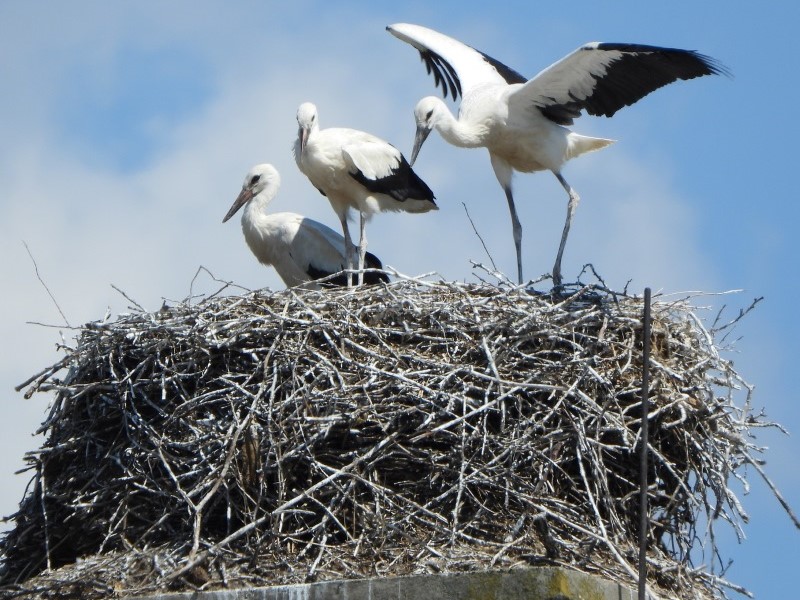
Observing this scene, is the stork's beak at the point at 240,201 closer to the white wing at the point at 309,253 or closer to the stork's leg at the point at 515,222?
the white wing at the point at 309,253

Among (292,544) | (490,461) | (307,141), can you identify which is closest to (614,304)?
(490,461)

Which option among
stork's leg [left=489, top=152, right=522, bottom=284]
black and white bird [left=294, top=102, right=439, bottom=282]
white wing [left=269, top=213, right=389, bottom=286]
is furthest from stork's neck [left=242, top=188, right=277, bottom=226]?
stork's leg [left=489, top=152, right=522, bottom=284]

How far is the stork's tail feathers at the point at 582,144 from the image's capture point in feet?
28.4

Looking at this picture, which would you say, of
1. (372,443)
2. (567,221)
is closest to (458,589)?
(372,443)

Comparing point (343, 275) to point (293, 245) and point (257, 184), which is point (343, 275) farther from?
point (257, 184)

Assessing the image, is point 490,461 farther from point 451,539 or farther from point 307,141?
point 307,141

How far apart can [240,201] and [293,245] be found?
24.2 inches

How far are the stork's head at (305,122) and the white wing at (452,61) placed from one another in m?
0.94

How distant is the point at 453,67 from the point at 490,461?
397 centimetres

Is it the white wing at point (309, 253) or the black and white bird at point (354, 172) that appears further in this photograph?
the white wing at point (309, 253)

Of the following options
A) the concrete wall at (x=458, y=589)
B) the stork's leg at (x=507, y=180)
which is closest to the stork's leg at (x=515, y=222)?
the stork's leg at (x=507, y=180)

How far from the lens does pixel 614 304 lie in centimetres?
670

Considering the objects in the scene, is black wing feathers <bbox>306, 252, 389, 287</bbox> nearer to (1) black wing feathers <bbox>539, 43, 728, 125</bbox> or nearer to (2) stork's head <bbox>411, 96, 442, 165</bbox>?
(2) stork's head <bbox>411, 96, 442, 165</bbox>

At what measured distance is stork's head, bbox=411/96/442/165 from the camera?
8.67m
